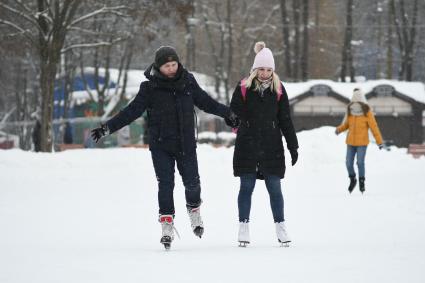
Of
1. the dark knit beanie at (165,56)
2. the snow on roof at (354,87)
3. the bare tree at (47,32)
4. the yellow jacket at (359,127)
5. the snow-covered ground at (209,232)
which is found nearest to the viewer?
the snow-covered ground at (209,232)

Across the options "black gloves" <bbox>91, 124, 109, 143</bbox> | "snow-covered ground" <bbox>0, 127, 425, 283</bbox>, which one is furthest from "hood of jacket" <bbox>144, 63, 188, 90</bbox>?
"snow-covered ground" <bbox>0, 127, 425, 283</bbox>

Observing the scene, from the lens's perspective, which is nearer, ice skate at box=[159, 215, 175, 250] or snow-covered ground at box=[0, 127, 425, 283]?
snow-covered ground at box=[0, 127, 425, 283]

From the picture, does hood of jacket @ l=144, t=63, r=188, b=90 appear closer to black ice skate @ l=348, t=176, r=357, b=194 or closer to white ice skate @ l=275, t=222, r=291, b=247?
white ice skate @ l=275, t=222, r=291, b=247

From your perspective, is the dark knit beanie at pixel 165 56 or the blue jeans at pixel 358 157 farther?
the blue jeans at pixel 358 157

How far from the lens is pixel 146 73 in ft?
24.2

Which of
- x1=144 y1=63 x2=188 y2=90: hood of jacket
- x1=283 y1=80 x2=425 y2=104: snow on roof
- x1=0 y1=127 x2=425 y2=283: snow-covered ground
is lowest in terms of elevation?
x1=0 y1=127 x2=425 y2=283: snow-covered ground

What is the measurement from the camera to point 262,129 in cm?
743

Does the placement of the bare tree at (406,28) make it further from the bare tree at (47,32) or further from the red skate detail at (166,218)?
the red skate detail at (166,218)

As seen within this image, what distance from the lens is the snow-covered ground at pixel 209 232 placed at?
5668 millimetres

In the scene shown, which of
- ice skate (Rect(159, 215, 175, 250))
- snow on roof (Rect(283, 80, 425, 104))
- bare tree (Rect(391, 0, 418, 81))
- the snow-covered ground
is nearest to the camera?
the snow-covered ground

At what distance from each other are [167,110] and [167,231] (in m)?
0.97

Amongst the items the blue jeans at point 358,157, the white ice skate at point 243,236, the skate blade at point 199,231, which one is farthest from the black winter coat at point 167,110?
the blue jeans at point 358,157

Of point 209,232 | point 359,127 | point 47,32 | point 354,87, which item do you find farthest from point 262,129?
point 354,87

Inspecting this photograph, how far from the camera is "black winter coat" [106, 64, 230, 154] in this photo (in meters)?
7.30
